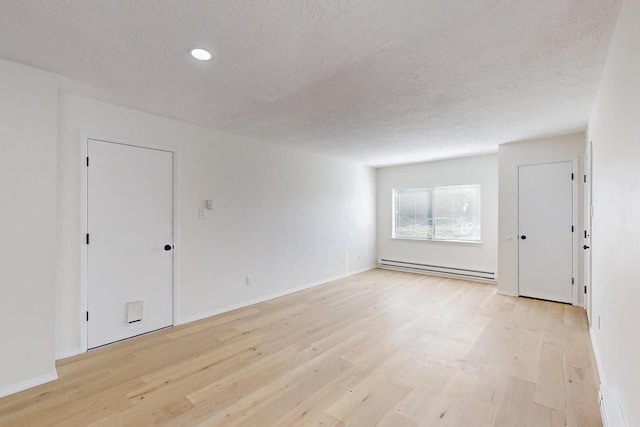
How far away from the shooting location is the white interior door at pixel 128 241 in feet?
9.57

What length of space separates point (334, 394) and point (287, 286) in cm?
278

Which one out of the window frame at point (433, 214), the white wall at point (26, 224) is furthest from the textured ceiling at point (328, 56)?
the window frame at point (433, 214)

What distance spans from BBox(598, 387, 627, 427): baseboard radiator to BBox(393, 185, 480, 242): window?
4.14 meters

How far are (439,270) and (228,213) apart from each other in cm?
439

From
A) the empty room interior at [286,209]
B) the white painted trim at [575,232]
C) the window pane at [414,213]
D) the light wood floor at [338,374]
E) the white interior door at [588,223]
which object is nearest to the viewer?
the empty room interior at [286,209]

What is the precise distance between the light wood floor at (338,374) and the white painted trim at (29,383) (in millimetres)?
70

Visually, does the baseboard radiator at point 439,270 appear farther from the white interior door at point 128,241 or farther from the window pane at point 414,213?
the white interior door at point 128,241

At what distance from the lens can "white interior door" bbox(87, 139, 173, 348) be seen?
2916mm

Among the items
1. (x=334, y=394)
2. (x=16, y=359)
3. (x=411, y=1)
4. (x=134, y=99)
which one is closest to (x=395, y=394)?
(x=334, y=394)

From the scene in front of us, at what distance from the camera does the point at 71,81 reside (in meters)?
2.50

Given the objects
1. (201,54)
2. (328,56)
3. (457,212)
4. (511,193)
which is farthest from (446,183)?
(201,54)

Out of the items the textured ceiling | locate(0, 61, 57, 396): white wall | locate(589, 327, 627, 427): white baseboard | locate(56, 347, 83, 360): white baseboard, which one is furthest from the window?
locate(0, 61, 57, 396): white wall

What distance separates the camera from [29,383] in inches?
88.8

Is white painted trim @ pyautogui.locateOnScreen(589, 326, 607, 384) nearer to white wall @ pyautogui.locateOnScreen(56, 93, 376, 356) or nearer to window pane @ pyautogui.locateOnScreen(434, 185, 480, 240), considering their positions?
window pane @ pyautogui.locateOnScreen(434, 185, 480, 240)
